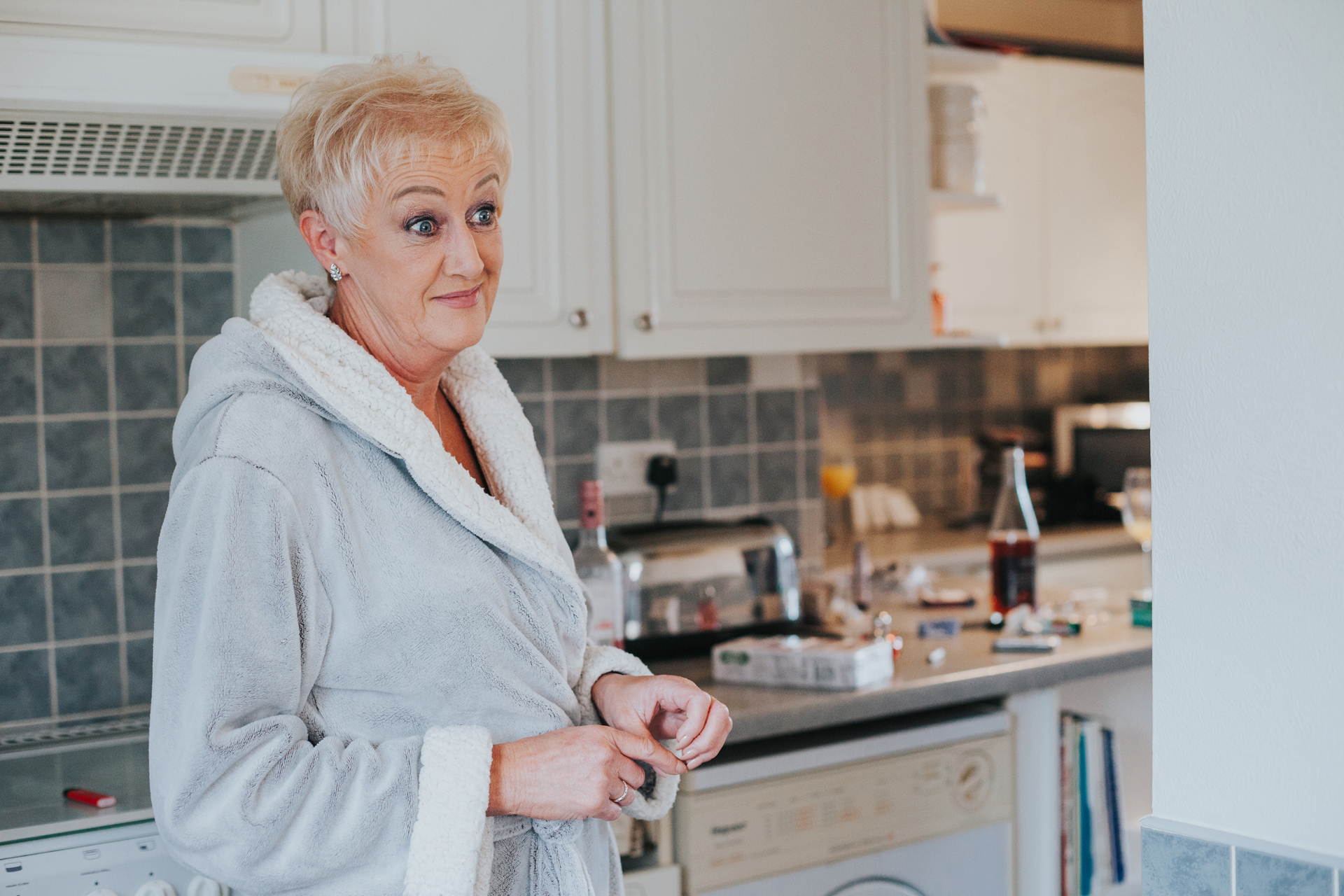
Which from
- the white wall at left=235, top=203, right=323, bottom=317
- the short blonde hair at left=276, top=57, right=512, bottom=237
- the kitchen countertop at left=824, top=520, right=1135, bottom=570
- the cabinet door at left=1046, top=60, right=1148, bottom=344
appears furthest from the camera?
the cabinet door at left=1046, top=60, right=1148, bottom=344

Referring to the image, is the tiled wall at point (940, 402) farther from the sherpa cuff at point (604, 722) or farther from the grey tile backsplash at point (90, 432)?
the sherpa cuff at point (604, 722)

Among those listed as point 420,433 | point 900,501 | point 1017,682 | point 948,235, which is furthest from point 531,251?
point 900,501

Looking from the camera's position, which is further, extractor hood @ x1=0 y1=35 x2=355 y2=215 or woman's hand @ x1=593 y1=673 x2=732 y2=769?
extractor hood @ x1=0 y1=35 x2=355 y2=215

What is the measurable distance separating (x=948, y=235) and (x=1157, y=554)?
2.23 metres

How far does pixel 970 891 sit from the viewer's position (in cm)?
198

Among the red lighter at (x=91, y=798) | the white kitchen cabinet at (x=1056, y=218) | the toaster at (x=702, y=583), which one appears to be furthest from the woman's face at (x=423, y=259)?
the white kitchen cabinet at (x=1056, y=218)

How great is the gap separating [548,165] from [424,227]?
0.80m

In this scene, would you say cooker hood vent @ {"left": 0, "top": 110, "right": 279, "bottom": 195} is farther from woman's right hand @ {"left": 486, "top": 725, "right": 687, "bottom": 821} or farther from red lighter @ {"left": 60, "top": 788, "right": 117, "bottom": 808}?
woman's right hand @ {"left": 486, "top": 725, "right": 687, "bottom": 821}

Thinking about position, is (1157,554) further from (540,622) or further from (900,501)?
(900,501)

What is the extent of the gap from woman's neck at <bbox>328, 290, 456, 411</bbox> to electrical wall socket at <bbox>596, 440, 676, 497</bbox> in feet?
3.43

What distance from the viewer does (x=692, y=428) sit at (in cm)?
244

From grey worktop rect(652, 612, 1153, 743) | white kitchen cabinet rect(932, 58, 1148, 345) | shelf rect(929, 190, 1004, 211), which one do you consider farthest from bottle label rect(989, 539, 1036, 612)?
white kitchen cabinet rect(932, 58, 1148, 345)

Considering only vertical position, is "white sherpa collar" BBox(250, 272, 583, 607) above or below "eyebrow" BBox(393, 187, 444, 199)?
below

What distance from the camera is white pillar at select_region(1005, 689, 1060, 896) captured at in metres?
2.05
